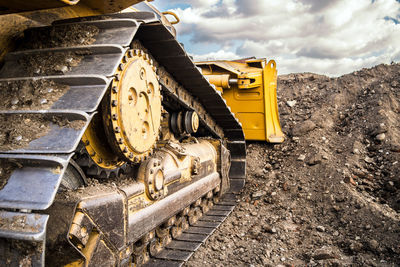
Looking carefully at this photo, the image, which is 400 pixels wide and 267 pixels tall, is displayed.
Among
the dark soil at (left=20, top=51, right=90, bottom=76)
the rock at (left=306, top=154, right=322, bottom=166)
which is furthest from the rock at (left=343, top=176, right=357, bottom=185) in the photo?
the dark soil at (left=20, top=51, right=90, bottom=76)

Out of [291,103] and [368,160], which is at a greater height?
[291,103]

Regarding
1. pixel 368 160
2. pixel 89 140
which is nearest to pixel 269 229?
pixel 368 160

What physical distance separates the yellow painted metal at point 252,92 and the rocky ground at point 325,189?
0.35m

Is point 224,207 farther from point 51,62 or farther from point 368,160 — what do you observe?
point 51,62

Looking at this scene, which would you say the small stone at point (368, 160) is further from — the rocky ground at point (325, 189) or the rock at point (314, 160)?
the rock at point (314, 160)

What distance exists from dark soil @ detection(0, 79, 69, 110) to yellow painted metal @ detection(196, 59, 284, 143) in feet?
13.9

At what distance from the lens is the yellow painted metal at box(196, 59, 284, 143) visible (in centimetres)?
612

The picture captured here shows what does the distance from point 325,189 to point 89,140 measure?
3.78 m

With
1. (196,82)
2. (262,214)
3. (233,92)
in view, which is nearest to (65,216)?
(196,82)

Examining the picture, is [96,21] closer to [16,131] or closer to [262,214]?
[16,131]

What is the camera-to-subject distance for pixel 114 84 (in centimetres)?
219

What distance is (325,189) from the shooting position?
5.11 m

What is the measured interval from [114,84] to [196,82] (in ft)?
5.47

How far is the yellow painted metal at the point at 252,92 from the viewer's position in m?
6.12
